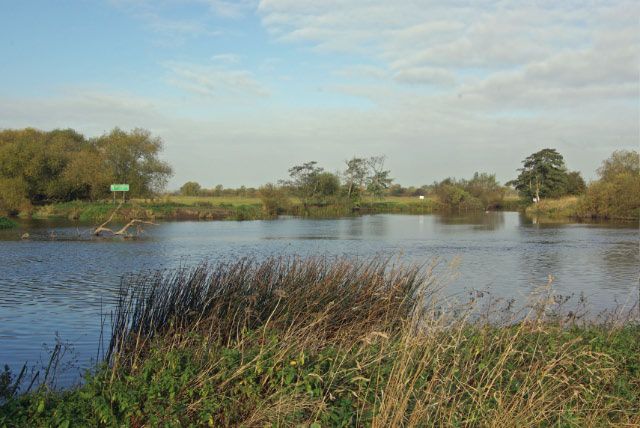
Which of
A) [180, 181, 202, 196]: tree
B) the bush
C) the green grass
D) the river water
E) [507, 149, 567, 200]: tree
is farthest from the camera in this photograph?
[180, 181, 202, 196]: tree

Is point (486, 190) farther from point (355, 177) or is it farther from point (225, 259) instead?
point (225, 259)

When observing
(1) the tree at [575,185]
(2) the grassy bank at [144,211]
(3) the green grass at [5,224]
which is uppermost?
(1) the tree at [575,185]

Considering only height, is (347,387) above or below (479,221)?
below

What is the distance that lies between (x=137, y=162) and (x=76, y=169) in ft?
21.4

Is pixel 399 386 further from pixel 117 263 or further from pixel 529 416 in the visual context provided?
pixel 117 263

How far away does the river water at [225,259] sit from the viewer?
42.9 ft

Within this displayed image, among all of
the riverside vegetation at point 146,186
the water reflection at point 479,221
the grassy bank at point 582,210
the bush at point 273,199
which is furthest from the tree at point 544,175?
the bush at point 273,199

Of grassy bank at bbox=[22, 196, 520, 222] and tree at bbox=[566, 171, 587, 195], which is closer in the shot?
grassy bank at bbox=[22, 196, 520, 222]

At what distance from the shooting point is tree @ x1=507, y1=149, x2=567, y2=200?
291ft

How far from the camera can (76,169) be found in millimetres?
66312

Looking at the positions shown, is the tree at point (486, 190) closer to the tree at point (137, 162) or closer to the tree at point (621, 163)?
the tree at point (621, 163)

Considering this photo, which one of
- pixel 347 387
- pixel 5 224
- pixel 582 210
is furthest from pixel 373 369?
pixel 582 210

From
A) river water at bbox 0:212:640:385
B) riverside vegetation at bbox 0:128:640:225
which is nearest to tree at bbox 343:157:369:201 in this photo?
riverside vegetation at bbox 0:128:640:225

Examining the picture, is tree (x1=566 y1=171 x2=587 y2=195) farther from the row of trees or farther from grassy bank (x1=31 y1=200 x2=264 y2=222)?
the row of trees
